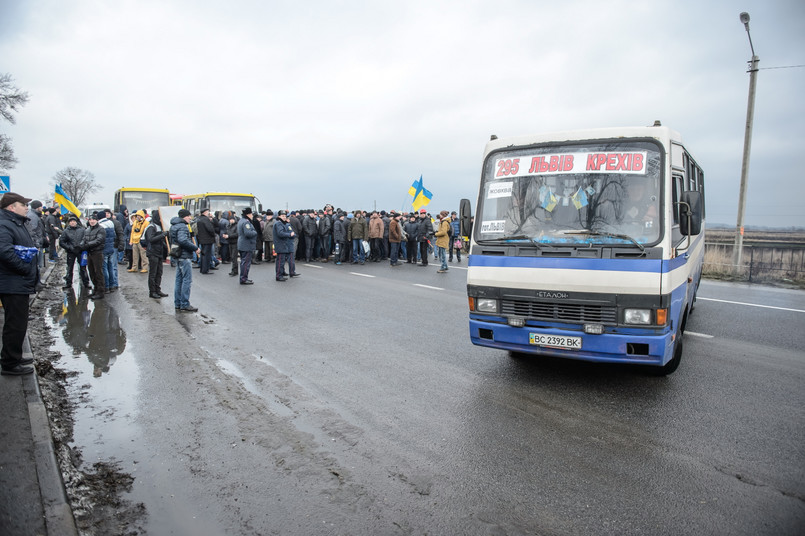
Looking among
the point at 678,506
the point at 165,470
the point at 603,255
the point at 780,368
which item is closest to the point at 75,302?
the point at 165,470

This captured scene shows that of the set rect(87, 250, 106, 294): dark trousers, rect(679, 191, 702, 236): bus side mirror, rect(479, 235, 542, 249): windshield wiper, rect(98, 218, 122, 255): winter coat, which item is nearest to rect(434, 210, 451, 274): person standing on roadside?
rect(98, 218, 122, 255): winter coat

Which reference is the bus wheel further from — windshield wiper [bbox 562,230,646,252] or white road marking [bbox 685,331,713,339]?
white road marking [bbox 685,331,713,339]

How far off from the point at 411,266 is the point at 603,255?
15038mm

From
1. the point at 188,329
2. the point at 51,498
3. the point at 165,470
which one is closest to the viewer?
the point at 51,498

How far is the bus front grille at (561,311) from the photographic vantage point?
5133mm

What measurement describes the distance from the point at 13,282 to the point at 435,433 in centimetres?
478

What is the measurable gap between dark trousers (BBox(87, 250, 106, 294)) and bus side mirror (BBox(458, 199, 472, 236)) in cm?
893

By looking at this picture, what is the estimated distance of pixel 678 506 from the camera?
3.35m

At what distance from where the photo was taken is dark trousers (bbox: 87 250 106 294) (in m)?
11.5

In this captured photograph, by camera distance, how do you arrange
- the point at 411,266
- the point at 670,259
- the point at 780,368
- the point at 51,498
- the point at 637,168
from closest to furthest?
the point at 51,498 < the point at 670,259 < the point at 637,168 < the point at 780,368 < the point at 411,266

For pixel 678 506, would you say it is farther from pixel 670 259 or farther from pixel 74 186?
pixel 74 186

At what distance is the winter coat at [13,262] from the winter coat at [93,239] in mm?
5918

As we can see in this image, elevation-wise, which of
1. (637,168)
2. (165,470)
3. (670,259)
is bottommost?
(165,470)

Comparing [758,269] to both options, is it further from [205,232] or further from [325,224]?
[205,232]
